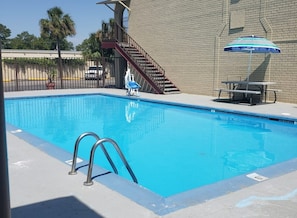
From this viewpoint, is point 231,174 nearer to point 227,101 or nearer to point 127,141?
point 127,141

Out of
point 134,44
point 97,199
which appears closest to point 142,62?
point 134,44

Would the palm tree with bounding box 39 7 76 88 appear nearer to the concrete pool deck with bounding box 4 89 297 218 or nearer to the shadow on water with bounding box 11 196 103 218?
the concrete pool deck with bounding box 4 89 297 218

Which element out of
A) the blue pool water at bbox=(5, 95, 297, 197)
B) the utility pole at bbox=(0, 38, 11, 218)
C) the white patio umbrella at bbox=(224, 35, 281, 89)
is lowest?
the blue pool water at bbox=(5, 95, 297, 197)

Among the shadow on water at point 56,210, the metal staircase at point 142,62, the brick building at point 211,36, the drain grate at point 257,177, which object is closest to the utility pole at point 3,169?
the shadow on water at point 56,210

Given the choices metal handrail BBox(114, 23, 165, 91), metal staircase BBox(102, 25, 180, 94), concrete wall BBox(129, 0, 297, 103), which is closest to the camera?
concrete wall BBox(129, 0, 297, 103)

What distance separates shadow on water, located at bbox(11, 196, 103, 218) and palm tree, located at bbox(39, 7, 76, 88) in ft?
99.0

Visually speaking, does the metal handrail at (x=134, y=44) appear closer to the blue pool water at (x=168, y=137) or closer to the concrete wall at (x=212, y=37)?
the concrete wall at (x=212, y=37)

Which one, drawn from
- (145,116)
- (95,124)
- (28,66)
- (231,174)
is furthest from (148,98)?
(28,66)

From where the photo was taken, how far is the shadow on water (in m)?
2.85

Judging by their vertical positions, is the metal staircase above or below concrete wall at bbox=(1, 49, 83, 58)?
below

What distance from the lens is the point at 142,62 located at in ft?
54.7

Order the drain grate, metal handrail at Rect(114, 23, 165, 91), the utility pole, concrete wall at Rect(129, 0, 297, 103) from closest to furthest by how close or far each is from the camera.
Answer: the utility pole → the drain grate → concrete wall at Rect(129, 0, 297, 103) → metal handrail at Rect(114, 23, 165, 91)

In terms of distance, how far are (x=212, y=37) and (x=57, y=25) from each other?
22.0 m

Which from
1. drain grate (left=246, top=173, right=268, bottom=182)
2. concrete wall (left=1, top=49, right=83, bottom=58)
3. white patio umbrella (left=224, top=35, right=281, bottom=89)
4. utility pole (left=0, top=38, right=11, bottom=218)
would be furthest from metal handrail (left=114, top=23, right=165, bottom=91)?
concrete wall (left=1, top=49, right=83, bottom=58)
